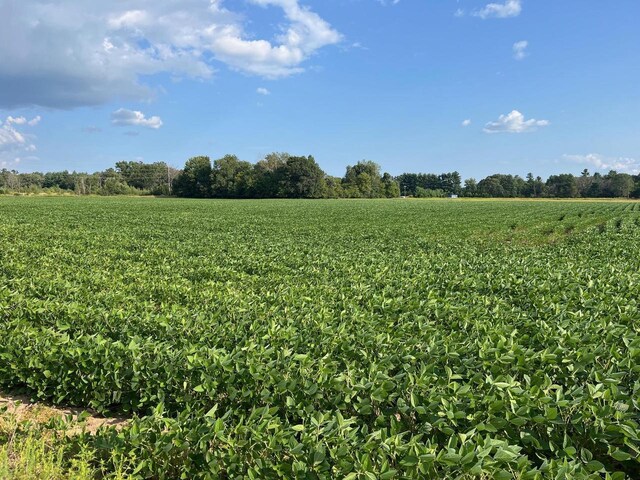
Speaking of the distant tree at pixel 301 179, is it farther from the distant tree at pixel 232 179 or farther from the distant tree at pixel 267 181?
the distant tree at pixel 232 179

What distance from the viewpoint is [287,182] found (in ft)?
365

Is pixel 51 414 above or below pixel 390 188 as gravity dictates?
below

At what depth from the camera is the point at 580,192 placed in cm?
14000

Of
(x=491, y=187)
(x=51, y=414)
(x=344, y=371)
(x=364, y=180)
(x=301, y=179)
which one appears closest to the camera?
(x=344, y=371)

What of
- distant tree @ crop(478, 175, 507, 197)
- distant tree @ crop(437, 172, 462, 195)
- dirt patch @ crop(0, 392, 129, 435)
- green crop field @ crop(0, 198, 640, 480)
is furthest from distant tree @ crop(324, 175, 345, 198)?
dirt patch @ crop(0, 392, 129, 435)

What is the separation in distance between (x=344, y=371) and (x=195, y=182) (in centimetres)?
12216

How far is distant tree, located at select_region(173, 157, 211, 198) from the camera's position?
118 m

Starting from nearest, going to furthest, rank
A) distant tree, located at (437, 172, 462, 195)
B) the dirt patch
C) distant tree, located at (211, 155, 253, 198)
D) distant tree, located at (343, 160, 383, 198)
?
the dirt patch < distant tree, located at (211, 155, 253, 198) < distant tree, located at (343, 160, 383, 198) < distant tree, located at (437, 172, 462, 195)

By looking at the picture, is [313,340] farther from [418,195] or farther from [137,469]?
[418,195]

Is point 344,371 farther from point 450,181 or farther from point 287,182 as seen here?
point 450,181

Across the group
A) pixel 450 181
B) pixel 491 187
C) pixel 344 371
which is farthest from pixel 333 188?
pixel 344 371

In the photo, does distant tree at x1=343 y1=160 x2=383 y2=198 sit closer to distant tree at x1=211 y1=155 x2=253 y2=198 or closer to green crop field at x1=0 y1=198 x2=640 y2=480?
distant tree at x1=211 y1=155 x2=253 y2=198

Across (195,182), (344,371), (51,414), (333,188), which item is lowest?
(51,414)

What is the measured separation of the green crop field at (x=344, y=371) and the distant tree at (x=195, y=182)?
113233mm
